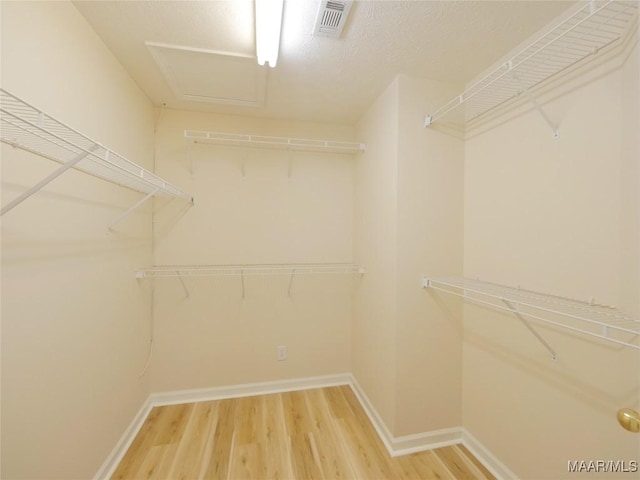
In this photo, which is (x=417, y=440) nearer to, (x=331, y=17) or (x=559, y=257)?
(x=559, y=257)

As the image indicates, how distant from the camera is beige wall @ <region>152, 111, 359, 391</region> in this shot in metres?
2.23

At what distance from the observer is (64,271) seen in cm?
120

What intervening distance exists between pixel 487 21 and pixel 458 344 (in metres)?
1.95

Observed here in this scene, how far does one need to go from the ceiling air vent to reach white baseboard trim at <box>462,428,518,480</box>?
2655 mm

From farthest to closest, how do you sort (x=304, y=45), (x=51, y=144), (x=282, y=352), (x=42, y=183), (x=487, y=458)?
(x=282, y=352), (x=487, y=458), (x=304, y=45), (x=51, y=144), (x=42, y=183)

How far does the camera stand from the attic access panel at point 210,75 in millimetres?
1539

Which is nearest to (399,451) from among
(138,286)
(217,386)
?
(217,386)

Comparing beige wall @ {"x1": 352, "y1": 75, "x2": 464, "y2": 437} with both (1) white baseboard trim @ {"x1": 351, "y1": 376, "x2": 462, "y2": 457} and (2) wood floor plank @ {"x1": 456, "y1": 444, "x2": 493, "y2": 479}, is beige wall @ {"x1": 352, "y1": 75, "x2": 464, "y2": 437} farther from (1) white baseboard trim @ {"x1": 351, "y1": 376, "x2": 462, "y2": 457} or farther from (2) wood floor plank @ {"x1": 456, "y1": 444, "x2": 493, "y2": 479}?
(2) wood floor plank @ {"x1": 456, "y1": 444, "x2": 493, "y2": 479}

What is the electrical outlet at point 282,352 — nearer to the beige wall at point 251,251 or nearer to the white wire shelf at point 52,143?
the beige wall at point 251,251

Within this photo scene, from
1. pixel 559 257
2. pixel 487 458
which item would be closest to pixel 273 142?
pixel 559 257

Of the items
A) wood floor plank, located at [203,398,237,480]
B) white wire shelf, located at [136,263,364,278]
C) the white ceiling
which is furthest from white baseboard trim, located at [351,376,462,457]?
the white ceiling

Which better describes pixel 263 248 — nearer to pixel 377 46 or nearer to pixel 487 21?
pixel 377 46

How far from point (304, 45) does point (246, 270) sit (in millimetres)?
1706

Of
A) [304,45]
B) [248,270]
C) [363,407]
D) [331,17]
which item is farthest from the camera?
[248,270]
